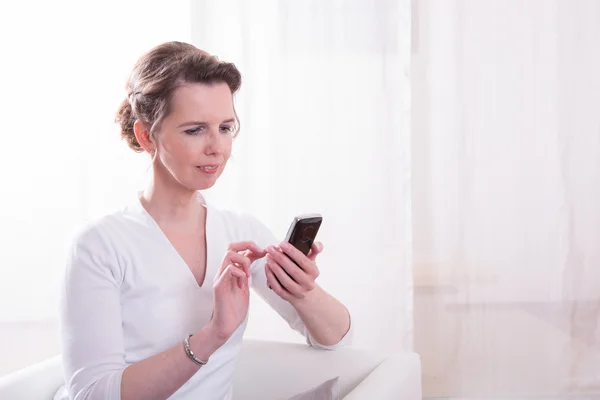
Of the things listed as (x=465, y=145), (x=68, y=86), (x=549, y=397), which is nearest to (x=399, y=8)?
(x=465, y=145)

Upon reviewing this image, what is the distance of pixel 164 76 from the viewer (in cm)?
134

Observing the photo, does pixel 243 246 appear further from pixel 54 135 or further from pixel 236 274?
pixel 54 135

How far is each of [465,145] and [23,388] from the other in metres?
1.75

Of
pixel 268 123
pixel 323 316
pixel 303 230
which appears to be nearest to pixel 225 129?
pixel 303 230

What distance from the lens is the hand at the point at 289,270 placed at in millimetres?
1239

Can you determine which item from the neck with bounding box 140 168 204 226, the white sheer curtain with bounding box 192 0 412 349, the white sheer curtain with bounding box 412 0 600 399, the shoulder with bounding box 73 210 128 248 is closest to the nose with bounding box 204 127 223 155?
the neck with bounding box 140 168 204 226

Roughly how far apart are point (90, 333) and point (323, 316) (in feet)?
1.55

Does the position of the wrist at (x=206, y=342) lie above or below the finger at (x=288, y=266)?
below

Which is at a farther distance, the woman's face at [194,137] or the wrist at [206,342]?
the woman's face at [194,137]

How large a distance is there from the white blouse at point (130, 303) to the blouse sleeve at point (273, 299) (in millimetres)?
46

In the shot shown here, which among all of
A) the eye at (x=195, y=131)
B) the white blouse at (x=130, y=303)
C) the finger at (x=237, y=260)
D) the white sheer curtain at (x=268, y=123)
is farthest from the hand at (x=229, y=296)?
the white sheer curtain at (x=268, y=123)

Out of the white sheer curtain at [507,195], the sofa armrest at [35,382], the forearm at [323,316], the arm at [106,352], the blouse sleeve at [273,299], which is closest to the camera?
the arm at [106,352]

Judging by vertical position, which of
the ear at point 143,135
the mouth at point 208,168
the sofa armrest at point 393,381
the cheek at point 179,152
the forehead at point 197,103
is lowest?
the sofa armrest at point 393,381

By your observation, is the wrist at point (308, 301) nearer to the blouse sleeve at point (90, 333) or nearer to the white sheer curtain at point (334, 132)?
the blouse sleeve at point (90, 333)
